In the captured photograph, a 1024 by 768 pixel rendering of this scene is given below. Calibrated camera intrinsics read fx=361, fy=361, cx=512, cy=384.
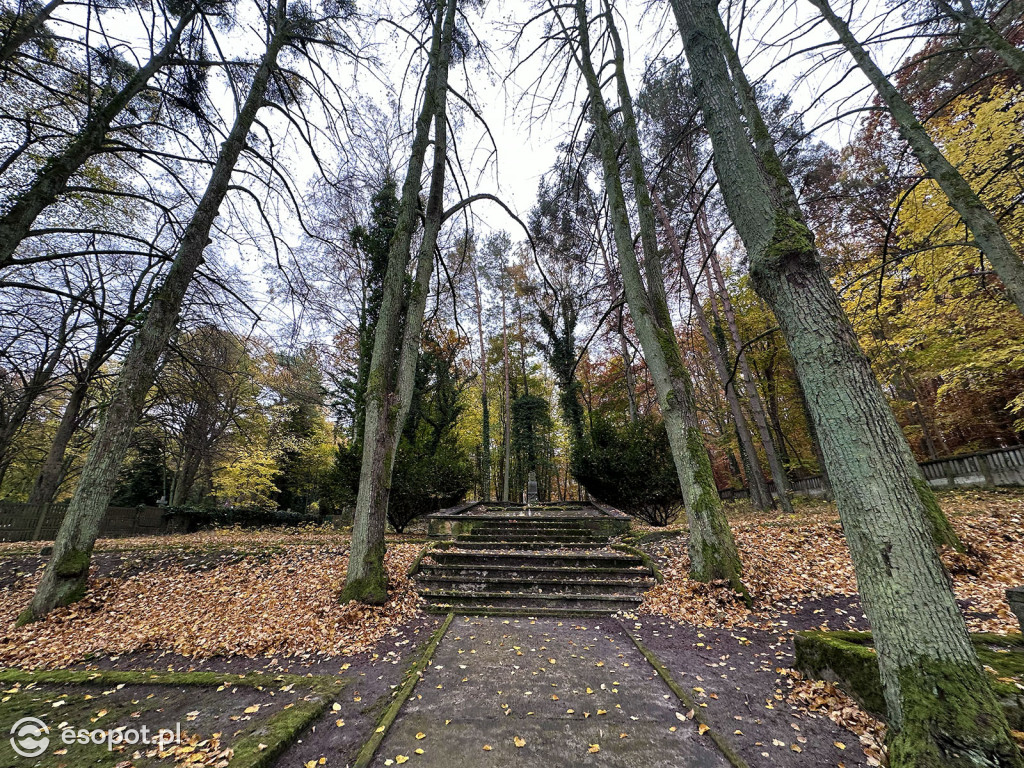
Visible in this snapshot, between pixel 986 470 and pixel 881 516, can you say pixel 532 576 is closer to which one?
pixel 881 516

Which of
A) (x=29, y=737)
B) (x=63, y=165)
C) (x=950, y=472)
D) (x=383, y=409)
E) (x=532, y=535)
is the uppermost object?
(x=63, y=165)

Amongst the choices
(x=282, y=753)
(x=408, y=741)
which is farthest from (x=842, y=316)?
(x=282, y=753)

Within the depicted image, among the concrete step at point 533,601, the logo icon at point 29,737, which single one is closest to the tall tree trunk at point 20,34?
the logo icon at point 29,737

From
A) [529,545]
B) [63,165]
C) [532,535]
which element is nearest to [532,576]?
[529,545]

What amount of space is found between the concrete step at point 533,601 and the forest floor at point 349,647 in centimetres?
27

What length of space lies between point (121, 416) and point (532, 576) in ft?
21.6

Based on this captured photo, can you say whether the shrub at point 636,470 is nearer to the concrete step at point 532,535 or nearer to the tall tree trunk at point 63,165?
the concrete step at point 532,535

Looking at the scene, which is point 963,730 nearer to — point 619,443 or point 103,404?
point 619,443

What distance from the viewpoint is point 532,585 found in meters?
5.42

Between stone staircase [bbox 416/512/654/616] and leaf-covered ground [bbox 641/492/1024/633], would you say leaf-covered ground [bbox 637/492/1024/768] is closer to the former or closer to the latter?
leaf-covered ground [bbox 641/492/1024/633]

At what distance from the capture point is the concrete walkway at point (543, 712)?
2188mm

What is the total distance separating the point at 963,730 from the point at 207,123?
11693mm

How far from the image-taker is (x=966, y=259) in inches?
281

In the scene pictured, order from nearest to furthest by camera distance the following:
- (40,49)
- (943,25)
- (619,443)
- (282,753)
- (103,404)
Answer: (282,753) → (40,49) → (943,25) → (103,404) → (619,443)
